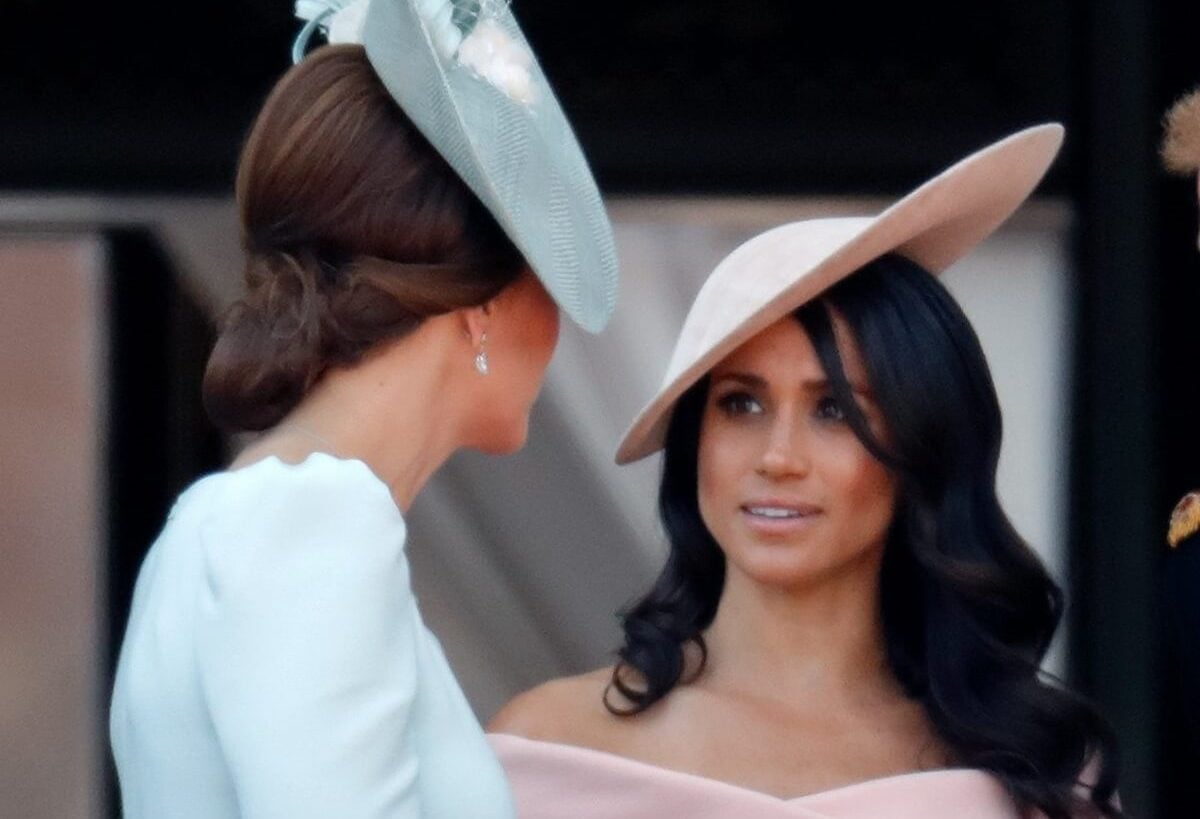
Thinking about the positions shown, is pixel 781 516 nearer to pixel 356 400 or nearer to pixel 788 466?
pixel 788 466

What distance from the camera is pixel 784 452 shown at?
2391 millimetres

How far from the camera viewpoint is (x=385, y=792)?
1.65 m

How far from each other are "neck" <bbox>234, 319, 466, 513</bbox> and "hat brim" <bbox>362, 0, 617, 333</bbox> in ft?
0.34

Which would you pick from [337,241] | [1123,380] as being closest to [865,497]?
[337,241]

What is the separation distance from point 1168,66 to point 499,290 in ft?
6.76

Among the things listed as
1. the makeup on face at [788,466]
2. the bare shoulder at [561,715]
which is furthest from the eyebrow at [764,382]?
the bare shoulder at [561,715]

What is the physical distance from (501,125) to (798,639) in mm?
892

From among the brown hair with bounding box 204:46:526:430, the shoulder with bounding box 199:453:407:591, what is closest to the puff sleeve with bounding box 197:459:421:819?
the shoulder with bounding box 199:453:407:591

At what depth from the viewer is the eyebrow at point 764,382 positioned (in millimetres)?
2436

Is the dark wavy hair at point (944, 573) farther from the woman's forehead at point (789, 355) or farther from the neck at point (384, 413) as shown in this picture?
the neck at point (384, 413)

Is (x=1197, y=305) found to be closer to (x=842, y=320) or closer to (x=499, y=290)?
(x=842, y=320)

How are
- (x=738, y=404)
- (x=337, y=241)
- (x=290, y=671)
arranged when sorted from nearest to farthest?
(x=290, y=671)
(x=337, y=241)
(x=738, y=404)

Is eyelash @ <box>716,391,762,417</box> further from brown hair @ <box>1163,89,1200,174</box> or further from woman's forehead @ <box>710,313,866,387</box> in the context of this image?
brown hair @ <box>1163,89,1200,174</box>

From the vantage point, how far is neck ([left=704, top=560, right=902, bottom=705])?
2.54 m
